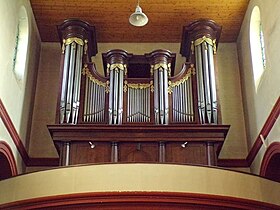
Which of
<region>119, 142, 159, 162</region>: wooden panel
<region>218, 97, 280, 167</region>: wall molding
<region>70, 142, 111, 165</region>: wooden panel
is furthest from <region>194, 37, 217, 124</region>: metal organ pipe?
<region>70, 142, 111, 165</region>: wooden panel

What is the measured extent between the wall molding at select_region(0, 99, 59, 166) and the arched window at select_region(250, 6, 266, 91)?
5.38 m

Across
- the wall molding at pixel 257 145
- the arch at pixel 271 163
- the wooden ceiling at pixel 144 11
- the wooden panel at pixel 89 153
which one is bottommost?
the arch at pixel 271 163

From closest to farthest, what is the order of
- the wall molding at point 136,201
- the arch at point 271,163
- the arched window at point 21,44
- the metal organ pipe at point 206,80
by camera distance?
the wall molding at point 136,201 < the arch at point 271,163 < the metal organ pipe at point 206,80 < the arched window at point 21,44

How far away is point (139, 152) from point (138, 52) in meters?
3.79

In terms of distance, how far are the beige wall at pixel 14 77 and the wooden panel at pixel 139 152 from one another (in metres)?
2.46

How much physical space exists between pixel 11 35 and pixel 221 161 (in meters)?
5.89

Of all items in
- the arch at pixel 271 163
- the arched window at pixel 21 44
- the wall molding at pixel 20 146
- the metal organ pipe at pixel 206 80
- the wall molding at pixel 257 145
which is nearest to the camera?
the wall molding at pixel 257 145

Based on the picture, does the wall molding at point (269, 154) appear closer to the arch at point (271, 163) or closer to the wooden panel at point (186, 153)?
the arch at point (271, 163)

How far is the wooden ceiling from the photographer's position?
14.0m

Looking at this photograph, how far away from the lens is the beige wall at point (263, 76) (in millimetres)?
11289

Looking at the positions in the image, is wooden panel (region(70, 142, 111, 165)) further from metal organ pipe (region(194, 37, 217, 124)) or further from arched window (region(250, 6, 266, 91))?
arched window (region(250, 6, 266, 91))

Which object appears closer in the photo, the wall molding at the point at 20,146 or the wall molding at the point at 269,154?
the wall molding at the point at 269,154

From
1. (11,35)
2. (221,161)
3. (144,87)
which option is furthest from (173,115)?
(11,35)

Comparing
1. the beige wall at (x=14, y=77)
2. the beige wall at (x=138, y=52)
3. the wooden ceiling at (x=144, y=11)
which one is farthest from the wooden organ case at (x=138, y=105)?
the beige wall at (x=138, y=52)
